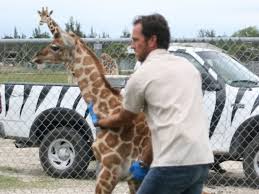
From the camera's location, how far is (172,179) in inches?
161

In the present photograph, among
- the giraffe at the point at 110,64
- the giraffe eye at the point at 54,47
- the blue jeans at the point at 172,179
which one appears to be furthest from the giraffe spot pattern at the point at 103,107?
the giraffe at the point at 110,64

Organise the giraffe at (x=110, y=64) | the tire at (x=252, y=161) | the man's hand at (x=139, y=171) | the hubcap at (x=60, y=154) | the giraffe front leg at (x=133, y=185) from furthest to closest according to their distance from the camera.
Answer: the hubcap at (x=60, y=154)
the tire at (x=252, y=161)
the giraffe at (x=110, y=64)
the giraffe front leg at (x=133, y=185)
the man's hand at (x=139, y=171)

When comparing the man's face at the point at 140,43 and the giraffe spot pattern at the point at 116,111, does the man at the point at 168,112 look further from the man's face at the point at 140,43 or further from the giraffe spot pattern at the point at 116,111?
the giraffe spot pattern at the point at 116,111

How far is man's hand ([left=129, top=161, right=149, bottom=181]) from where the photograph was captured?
4816mm

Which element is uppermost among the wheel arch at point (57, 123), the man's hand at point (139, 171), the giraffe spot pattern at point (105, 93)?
the giraffe spot pattern at point (105, 93)

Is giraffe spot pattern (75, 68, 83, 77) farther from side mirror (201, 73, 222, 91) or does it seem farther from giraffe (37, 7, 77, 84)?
side mirror (201, 73, 222, 91)

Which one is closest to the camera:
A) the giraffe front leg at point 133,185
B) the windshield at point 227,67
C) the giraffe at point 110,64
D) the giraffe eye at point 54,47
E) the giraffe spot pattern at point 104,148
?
Answer: the giraffe front leg at point 133,185

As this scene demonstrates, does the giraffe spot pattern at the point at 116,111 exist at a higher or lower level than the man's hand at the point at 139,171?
higher

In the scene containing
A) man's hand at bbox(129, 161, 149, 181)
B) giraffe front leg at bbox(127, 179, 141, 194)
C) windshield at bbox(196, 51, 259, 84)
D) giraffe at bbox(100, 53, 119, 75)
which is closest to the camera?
man's hand at bbox(129, 161, 149, 181)

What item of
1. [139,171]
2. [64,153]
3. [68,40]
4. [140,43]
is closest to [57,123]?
[64,153]

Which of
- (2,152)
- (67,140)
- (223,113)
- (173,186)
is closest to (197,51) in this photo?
(223,113)

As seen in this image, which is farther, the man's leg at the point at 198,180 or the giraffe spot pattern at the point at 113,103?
the giraffe spot pattern at the point at 113,103

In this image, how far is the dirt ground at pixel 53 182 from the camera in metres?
8.87

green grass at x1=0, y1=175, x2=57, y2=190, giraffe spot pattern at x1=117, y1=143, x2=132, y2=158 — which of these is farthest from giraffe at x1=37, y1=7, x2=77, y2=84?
green grass at x1=0, y1=175, x2=57, y2=190
